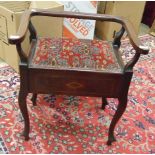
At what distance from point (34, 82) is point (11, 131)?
15.7 inches

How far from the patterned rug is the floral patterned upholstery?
456mm

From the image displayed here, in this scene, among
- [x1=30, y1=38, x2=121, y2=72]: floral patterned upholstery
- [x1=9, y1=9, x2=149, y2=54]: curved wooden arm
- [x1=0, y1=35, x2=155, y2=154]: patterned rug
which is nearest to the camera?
[x1=9, y1=9, x2=149, y2=54]: curved wooden arm

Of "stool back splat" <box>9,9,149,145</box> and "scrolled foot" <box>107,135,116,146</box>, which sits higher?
"stool back splat" <box>9,9,149,145</box>

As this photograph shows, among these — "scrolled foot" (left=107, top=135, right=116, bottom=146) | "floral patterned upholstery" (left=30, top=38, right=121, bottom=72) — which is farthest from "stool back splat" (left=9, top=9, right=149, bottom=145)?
"scrolled foot" (left=107, top=135, right=116, bottom=146)

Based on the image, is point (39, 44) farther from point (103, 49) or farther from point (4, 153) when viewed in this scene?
point (4, 153)

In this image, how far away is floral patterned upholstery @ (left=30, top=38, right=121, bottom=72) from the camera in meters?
1.16

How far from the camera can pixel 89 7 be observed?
2092 millimetres

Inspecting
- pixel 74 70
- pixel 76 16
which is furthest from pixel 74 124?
pixel 76 16

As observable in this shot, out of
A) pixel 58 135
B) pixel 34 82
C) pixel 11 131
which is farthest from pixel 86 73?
pixel 11 131

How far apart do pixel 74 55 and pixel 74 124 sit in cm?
46

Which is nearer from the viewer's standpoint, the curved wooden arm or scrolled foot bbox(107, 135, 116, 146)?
the curved wooden arm

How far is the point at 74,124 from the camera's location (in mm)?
1478

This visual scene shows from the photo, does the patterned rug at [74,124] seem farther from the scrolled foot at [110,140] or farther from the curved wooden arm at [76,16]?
the curved wooden arm at [76,16]

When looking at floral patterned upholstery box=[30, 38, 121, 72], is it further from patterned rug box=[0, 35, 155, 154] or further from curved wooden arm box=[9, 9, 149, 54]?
patterned rug box=[0, 35, 155, 154]
